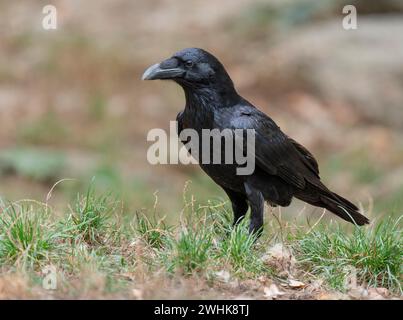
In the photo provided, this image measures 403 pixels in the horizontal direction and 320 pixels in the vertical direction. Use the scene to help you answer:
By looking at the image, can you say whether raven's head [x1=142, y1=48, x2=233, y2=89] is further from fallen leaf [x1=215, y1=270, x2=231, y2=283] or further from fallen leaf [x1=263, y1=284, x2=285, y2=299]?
fallen leaf [x1=263, y1=284, x2=285, y2=299]

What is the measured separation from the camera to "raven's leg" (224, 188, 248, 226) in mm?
6330

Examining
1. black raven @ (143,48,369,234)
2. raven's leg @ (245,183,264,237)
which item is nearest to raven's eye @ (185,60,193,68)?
black raven @ (143,48,369,234)

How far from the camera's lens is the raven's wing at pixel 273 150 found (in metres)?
6.02

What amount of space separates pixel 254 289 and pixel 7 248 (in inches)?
67.4

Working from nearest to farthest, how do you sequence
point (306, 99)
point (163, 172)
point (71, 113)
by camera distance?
point (163, 172), point (71, 113), point (306, 99)

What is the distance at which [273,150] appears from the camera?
6.13 meters

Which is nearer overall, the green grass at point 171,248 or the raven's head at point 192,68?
the green grass at point 171,248

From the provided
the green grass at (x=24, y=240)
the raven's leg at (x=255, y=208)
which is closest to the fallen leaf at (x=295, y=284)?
the raven's leg at (x=255, y=208)

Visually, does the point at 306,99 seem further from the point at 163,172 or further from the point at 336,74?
the point at 163,172

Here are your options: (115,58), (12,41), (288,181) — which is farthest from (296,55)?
(288,181)

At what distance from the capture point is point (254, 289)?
206 inches

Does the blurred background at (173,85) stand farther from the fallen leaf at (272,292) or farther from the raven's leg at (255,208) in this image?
the fallen leaf at (272,292)

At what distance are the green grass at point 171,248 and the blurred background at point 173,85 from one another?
17.3ft

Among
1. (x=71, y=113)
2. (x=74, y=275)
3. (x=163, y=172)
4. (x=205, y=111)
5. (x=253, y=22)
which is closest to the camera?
(x=74, y=275)
